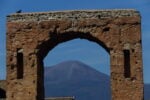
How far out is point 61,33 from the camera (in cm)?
2503

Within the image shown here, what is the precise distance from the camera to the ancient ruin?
967 inches

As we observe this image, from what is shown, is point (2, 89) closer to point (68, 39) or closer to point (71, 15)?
point (68, 39)

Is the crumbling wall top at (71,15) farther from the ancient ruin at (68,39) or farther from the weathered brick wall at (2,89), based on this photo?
the weathered brick wall at (2,89)

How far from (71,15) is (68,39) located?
1.04 metres

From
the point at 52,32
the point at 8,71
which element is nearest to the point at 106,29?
the point at 52,32

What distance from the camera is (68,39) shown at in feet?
84.1

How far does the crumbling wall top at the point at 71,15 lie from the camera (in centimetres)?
2483

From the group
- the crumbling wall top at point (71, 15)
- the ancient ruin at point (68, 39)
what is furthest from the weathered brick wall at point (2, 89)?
the crumbling wall top at point (71, 15)

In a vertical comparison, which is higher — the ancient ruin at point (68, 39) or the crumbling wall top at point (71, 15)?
the crumbling wall top at point (71, 15)

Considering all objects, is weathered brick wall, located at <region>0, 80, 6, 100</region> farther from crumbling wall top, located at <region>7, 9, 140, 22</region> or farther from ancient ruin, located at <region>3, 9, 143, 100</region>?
crumbling wall top, located at <region>7, 9, 140, 22</region>

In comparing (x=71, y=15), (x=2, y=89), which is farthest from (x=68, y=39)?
(x=2, y=89)

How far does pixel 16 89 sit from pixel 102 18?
4.11m

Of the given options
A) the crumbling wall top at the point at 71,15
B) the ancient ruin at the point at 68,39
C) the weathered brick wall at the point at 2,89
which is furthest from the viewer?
the weathered brick wall at the point at 2,89

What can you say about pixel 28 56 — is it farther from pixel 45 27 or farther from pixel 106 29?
pixel 106 29
